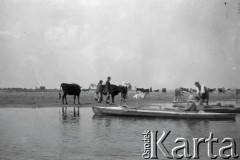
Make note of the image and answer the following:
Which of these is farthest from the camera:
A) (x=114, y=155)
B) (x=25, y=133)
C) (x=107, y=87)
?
(x=107, y=87)

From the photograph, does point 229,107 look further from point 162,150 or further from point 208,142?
point 162,150

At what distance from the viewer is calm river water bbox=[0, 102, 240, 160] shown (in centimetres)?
1089

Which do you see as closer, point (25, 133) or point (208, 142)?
point (208, 142)

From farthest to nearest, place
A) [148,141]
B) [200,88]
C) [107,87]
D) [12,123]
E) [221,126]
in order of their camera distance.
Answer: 1. [107,87]
2. [200,88]
3. [12,123]
4. [221,126]
5. [148,141]

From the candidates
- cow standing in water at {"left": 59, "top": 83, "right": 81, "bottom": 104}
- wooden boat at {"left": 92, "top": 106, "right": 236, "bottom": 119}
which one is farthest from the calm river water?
cow standing in water at {"left": 59, "top": 83, "right": 81, "bottom": 104}

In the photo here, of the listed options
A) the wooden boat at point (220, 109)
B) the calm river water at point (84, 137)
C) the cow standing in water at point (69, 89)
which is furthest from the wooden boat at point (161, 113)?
the cow standing in water at point (69, 89)

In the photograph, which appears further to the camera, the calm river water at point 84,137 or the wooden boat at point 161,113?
the wooden boat at point 161,113

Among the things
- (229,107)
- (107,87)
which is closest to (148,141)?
(229,107)

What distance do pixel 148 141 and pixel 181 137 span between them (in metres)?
2.01

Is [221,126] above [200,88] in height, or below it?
below

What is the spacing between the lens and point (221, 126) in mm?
17297

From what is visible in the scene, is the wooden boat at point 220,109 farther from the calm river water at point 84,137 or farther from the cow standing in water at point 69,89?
the cow standing in water at point 69,89

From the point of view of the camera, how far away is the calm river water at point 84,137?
1089 centimetres

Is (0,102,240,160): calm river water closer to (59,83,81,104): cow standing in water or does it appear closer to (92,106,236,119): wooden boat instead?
(92,106,236,119): wooden boat
